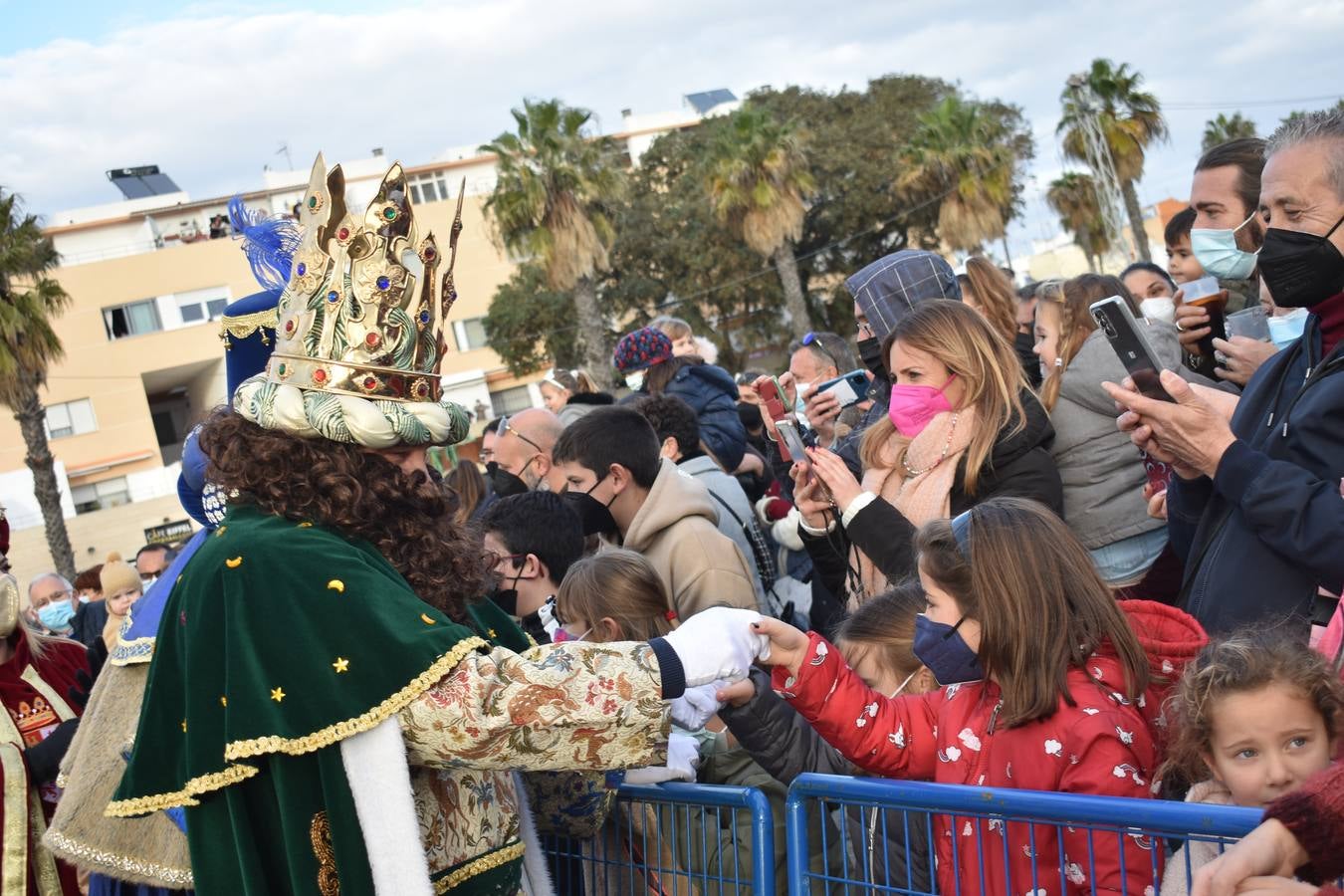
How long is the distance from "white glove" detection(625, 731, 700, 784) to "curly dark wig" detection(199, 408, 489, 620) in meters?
0.75

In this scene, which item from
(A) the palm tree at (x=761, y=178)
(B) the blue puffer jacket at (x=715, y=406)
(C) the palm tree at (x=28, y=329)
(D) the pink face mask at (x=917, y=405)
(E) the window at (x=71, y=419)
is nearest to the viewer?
(D) the pink face mask at (x=917, y=405)

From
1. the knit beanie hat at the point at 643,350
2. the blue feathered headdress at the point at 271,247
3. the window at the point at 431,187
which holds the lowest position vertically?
the knit beanie hat at the point at 643,350

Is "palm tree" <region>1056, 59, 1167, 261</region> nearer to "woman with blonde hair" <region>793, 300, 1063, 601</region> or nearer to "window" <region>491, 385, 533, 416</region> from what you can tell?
"window" <region>491, 385, 533, 416</region>

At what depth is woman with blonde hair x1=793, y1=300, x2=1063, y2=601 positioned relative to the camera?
434 cm

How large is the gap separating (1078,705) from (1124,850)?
439 mm

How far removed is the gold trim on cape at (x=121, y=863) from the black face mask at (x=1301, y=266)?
3290 millimetres

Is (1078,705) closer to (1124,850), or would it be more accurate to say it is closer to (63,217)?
(1124,850)

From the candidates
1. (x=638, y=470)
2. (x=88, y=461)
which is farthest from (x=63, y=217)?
(x=638, y=470)

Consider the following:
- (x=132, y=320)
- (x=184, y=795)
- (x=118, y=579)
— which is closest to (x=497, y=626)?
(x=184, y=795)

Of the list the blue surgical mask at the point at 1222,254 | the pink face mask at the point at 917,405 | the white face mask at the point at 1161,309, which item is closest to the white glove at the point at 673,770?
the pink face mask at the point at 917,405

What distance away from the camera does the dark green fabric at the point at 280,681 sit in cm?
270

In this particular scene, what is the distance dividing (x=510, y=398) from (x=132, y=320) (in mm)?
12885

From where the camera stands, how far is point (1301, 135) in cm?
327

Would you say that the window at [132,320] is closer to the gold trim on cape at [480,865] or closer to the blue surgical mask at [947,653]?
the gold trim on cape at [480,865]
